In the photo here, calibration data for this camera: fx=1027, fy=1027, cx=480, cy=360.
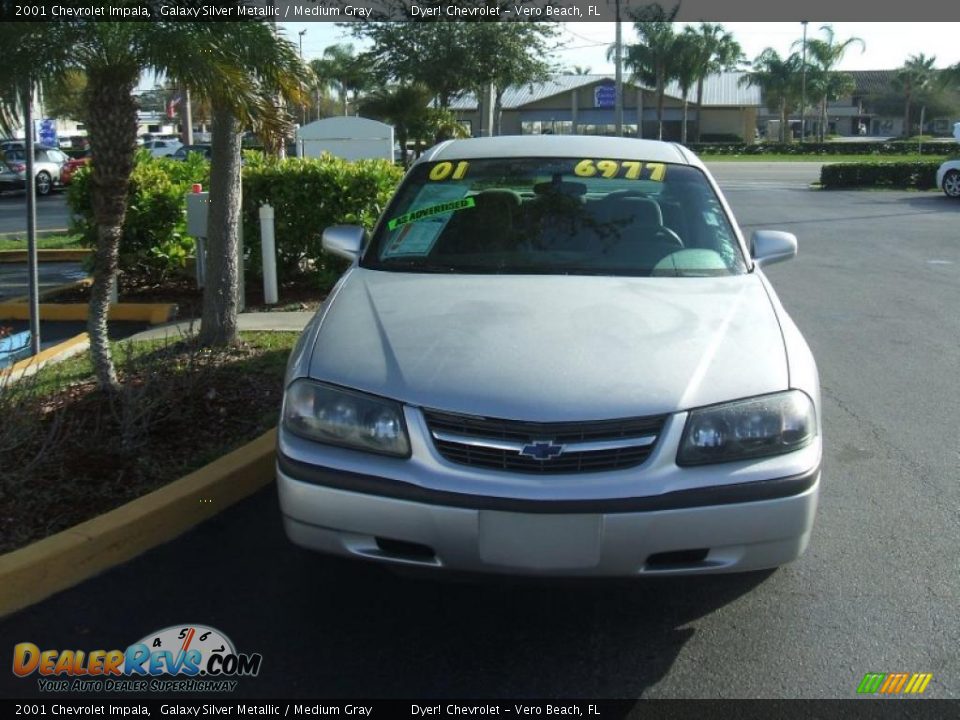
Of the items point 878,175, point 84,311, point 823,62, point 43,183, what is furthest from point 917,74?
point 84,311

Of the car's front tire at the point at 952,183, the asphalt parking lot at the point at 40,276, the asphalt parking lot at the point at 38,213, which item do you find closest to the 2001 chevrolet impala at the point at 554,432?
the asphalt parking lot at the point at 40,276

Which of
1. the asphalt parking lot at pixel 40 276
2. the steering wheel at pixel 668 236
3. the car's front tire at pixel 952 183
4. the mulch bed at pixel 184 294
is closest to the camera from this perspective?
the steering wheel at pixel 668 236

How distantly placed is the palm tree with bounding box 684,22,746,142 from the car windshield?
2352 inches

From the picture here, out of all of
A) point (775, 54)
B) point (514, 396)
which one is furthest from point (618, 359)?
point (775, 54)

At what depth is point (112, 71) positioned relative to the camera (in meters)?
5.01

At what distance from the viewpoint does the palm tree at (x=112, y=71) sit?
15.8 ft

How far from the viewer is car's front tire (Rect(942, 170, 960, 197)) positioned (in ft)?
81.1

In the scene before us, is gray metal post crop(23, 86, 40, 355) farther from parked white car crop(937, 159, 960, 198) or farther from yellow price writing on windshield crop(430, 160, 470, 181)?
parked white car crop(937, 159, 960, 198)

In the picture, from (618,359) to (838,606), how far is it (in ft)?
4.32

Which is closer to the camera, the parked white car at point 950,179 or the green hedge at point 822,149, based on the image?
the parked white car at point 950,179

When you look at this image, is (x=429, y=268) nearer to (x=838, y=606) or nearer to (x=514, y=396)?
(x=514, y=396)

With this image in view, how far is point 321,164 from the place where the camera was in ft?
31.9

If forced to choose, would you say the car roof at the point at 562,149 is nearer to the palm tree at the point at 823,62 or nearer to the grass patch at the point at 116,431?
the grass patch at the point at 116,431

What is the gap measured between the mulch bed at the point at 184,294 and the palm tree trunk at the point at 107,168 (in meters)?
3.71
